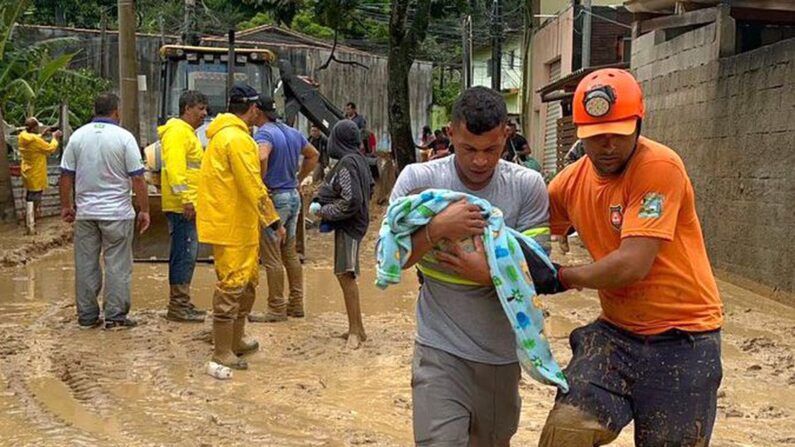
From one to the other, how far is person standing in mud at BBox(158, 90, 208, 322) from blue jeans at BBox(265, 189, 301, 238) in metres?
0.71

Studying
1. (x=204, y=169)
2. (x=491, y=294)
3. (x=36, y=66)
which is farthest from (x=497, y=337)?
(x=36, y=66)

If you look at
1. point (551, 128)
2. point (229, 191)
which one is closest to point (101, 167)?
point (229, 191)

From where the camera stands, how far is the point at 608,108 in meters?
3.14

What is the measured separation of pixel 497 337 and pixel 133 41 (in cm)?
1348

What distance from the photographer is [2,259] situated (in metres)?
12.1

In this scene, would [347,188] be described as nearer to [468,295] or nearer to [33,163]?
[468,295]

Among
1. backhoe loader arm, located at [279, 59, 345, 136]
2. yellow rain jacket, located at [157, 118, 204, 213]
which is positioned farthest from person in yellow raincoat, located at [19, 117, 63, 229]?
yellow rain jacket, located at [157, 118, 204, 213]

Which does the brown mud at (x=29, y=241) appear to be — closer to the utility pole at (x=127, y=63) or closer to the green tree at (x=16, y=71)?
the green tree at (x=16, y=71)

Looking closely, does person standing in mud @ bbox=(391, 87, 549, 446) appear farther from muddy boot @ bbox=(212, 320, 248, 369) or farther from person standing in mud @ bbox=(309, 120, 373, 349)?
person standing in mud @ bbox=(309, 120, 373, 349)

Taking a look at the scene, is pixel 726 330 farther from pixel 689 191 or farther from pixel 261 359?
pixel 689 191

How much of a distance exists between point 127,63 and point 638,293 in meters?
13.5

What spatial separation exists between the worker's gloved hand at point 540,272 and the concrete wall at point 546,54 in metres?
21.2

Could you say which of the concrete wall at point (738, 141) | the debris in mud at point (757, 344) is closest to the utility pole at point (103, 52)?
the concrete wall at point (738, 141)

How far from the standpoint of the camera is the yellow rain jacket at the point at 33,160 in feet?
48.6
